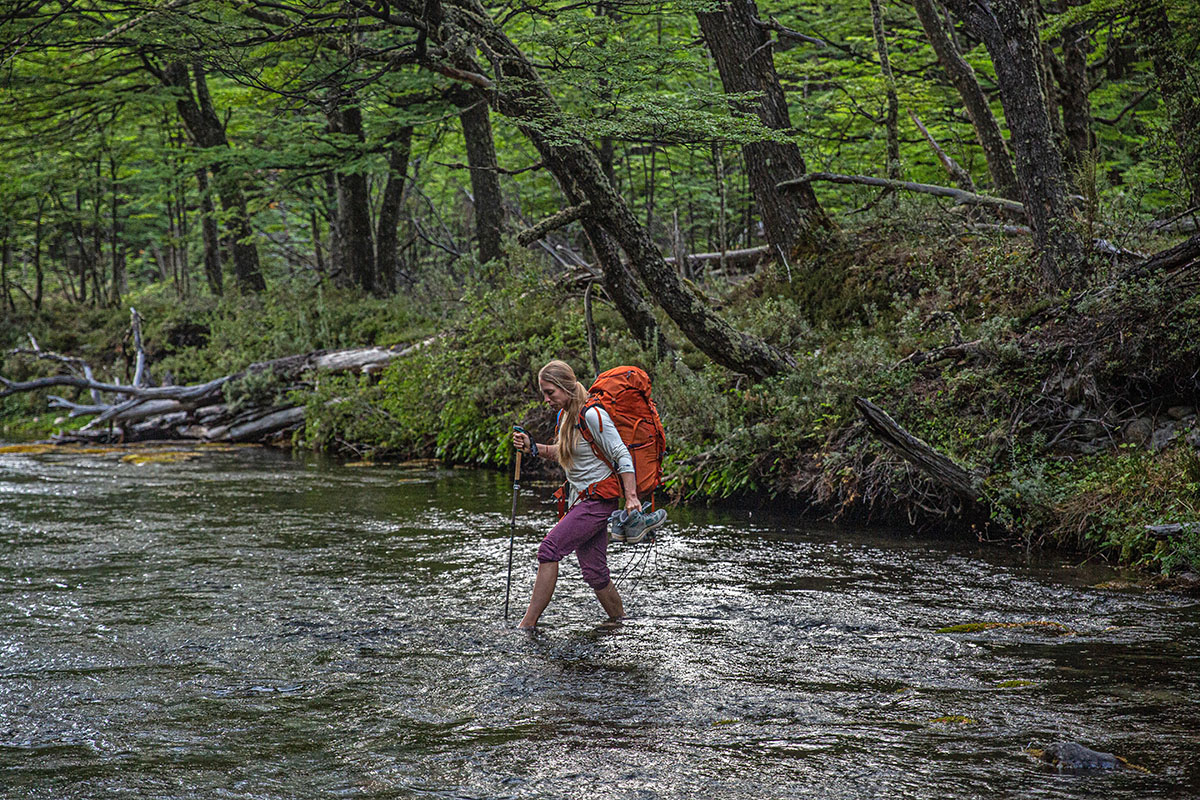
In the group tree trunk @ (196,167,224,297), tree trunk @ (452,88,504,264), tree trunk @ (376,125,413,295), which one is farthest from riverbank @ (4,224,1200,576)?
tree trunk @ (196,167,224,297)

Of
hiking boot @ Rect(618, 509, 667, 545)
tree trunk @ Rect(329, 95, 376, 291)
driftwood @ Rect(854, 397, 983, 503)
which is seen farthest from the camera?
tree trunk @ Rect(329, 95, 376, 291)

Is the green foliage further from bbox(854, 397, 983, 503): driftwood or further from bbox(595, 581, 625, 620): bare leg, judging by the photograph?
bbox(595, 581, 625, 620): bare leg

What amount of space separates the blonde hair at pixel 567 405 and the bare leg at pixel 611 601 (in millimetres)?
938

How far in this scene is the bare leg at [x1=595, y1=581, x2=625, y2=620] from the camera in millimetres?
7352

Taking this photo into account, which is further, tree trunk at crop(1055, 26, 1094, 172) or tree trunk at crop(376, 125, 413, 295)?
tree trunk at crop(376, 125, 413, 295)

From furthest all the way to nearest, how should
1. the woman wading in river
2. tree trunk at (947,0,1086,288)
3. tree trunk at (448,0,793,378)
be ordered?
tree trunk at (448,0,793,378) → tree trunk at (947,0,1086,288) → the woman wading in river

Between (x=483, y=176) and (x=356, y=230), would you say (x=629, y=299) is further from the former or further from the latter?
(x=356, y=230)

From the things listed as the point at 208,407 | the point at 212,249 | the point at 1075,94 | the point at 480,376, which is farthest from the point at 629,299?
the point at 212,249

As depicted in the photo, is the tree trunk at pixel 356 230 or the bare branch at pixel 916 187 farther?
the tree trunk at pixel 356 230

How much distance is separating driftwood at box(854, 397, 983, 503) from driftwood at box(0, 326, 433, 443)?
42.4 ft

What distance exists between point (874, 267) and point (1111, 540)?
6529 mm

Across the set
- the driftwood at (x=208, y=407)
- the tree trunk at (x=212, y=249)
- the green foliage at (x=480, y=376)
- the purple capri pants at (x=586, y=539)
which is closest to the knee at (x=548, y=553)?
the purple capri pants at (x=586, y=539)

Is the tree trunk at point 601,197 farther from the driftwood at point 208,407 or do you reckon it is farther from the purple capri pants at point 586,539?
the driftwood at point 208,407

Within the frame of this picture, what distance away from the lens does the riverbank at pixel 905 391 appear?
9.16 m
